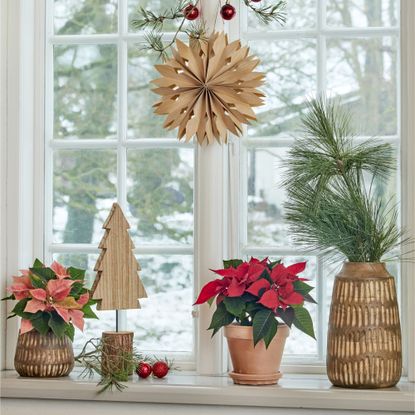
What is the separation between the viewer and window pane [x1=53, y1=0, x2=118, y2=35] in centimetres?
266

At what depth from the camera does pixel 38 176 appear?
8.65 ft

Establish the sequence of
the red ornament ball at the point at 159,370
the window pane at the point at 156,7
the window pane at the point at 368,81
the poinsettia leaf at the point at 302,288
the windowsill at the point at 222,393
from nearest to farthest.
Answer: the windowsill at the point at 222,393
the poinsettia leaf at the point at 302,288
the red ornament ball at the point at 159,370
the window pane at the point at 368,81
the window pane at the point at 156,7

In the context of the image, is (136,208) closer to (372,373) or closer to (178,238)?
(178,238)

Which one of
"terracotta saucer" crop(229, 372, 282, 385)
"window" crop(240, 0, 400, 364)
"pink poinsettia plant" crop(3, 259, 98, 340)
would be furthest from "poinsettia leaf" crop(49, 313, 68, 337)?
"window" crop(240, 0, 400, 364)

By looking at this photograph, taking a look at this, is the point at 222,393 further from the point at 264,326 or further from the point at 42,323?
the point at 42,323

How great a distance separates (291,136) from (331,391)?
741mm

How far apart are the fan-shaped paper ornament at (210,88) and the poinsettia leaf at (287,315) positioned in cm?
51

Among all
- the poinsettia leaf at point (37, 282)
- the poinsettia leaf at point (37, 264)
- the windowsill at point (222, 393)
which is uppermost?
the poinsettia leaf at point (37, 264)

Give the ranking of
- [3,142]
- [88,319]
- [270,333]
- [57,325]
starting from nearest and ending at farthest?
1. [270,333]
2. [57,325]
3. [3,142]
4. [88,319]

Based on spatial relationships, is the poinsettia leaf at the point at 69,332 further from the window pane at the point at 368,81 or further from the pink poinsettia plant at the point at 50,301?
the window pane at the point at 368,81

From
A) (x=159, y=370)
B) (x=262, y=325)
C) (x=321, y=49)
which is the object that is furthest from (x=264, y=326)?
(x=321, y=49)

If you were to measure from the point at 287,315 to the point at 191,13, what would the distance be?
0.87 metres

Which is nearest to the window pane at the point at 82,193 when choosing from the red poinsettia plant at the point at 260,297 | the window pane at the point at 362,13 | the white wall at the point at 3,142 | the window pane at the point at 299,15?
the white wall at the point at 3,142

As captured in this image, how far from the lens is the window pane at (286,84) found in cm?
255
